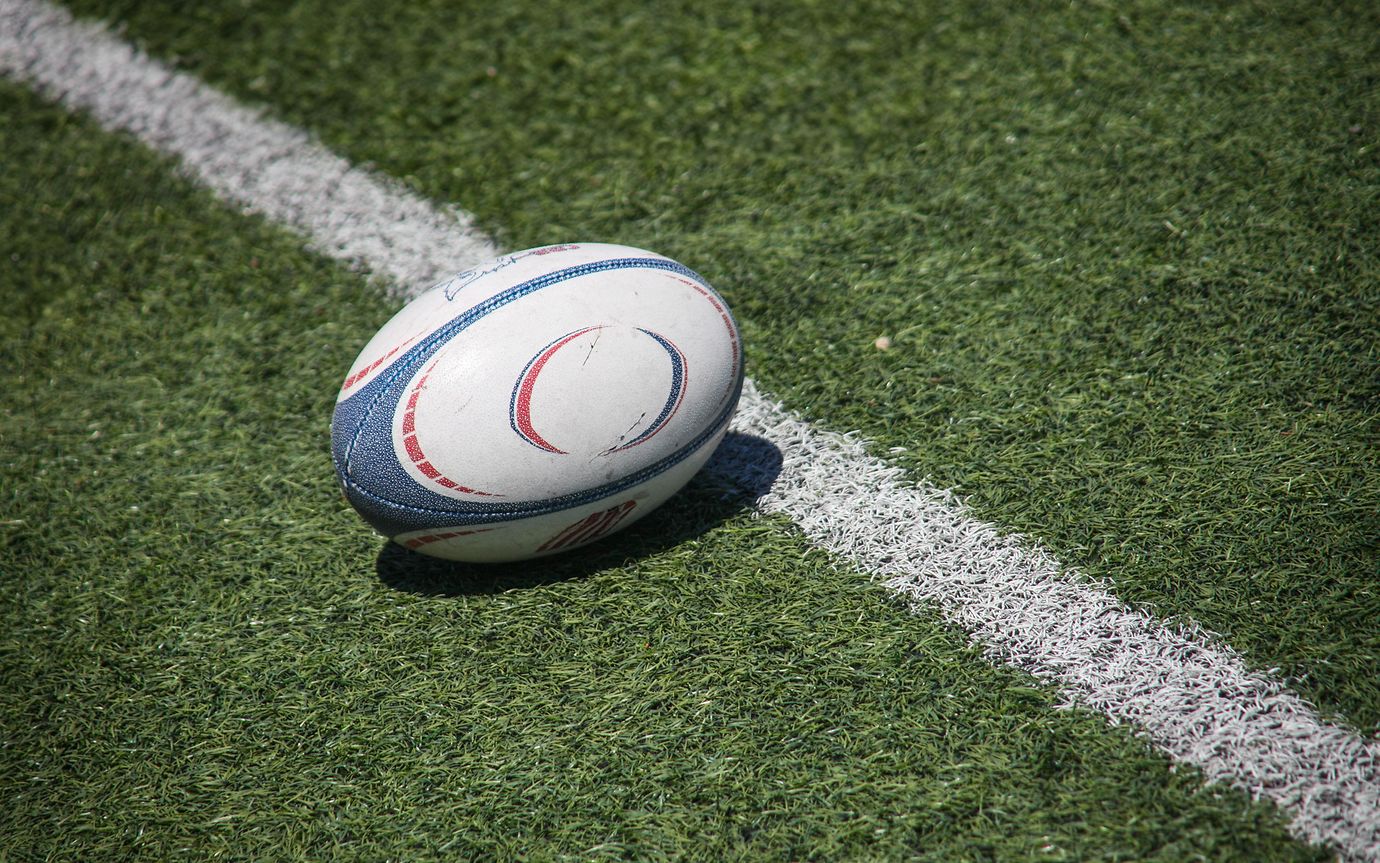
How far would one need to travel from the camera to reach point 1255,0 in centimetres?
402

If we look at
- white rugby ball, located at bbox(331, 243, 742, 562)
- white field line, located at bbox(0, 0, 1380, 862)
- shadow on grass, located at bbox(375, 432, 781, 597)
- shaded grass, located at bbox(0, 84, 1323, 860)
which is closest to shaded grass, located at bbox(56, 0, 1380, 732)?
white field line, located at bbox(0, 0, 1380, 862)

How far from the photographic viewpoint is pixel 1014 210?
139 inches

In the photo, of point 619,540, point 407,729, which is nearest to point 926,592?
point 619,540

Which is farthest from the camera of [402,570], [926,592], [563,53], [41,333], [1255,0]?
[563,53]

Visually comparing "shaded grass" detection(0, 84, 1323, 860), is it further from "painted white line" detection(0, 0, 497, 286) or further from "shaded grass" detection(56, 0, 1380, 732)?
"painted white line" detection(0, 0, 497, 286)

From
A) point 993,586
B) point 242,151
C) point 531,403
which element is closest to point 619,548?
point 531,403

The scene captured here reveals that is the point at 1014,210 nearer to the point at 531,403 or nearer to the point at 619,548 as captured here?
the point at 619,548

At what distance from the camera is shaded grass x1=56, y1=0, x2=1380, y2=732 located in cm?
265

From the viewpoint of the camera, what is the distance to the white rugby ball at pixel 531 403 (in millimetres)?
2420

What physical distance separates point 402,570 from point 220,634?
0.48 meters

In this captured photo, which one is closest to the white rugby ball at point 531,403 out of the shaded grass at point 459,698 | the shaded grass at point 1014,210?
the shaded grass at point 459,698

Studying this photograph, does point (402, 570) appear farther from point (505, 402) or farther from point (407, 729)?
point (505, 402)

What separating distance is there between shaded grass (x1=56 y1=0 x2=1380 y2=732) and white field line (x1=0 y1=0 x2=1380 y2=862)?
9 cm

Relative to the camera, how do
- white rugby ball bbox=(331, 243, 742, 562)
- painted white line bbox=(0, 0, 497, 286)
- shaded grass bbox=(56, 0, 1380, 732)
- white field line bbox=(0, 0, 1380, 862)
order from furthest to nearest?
painted white line bbox=(0, 0, 497, 286), shaded grass bbox=(56, 0, 1380, 732), white rugby ball bbox=(331, 243, 742, 562), white field line bbox=(0, 0, 1380, 862)
